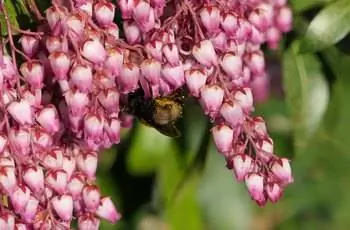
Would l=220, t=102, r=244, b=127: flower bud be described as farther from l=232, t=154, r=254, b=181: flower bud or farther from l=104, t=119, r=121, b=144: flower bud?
l=104, t=119, r=121, b=144: flower bud

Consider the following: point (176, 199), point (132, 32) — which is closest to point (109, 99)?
point (132, 32)

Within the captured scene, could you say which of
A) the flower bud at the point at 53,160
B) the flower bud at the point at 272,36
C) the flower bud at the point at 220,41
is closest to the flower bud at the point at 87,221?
the flower bud at the point at 53,160

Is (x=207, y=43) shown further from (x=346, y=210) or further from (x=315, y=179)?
(x=346, y=210)

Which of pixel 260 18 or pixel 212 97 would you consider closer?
pixel 212 97

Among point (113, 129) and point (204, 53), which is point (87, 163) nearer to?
point (113, 129)

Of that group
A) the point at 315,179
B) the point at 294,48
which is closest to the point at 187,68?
the point at 294,48
